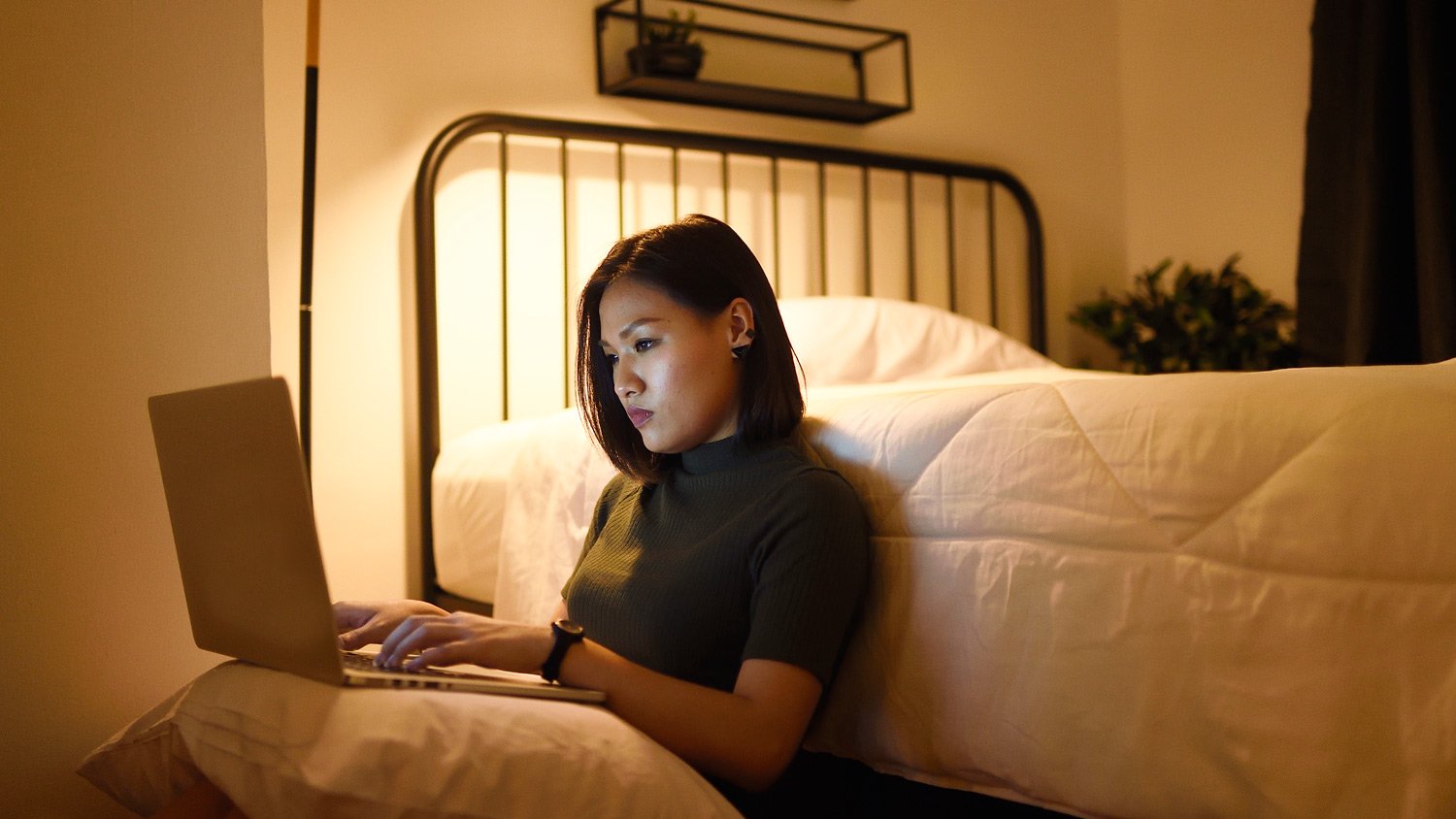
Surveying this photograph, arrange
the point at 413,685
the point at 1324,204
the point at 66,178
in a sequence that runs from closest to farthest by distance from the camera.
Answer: the point at 413,685 < the point at 66,178 < the point at 1324,204

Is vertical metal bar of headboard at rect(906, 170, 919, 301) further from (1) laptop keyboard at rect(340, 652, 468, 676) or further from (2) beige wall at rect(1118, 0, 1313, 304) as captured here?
(1) laptop keyboard at rect(340, 652, 468, 676)

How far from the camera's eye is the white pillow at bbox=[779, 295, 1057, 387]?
7.83ft

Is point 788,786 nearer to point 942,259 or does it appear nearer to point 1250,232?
point 942,259

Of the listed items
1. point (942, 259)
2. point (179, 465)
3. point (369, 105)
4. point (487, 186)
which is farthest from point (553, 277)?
point (179, 465)

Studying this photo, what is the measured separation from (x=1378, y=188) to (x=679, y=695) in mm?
2375

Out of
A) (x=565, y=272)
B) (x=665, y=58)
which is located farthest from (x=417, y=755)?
(x=665, y=58)

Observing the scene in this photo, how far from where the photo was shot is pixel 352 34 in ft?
8.02

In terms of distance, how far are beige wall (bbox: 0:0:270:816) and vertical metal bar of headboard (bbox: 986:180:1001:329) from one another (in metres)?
2.37

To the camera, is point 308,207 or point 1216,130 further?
point 1216,130

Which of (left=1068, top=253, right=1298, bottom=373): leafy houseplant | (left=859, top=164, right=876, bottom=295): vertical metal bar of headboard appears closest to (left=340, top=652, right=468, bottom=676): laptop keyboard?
(left=859, top=164, right=876, bottom=295): vertical metal bar of headboard

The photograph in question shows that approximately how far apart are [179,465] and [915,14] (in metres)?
2.68

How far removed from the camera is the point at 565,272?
2.66 metres

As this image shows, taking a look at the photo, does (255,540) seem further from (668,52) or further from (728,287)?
(668,52)

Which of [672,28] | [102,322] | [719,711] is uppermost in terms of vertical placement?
[672,28]
